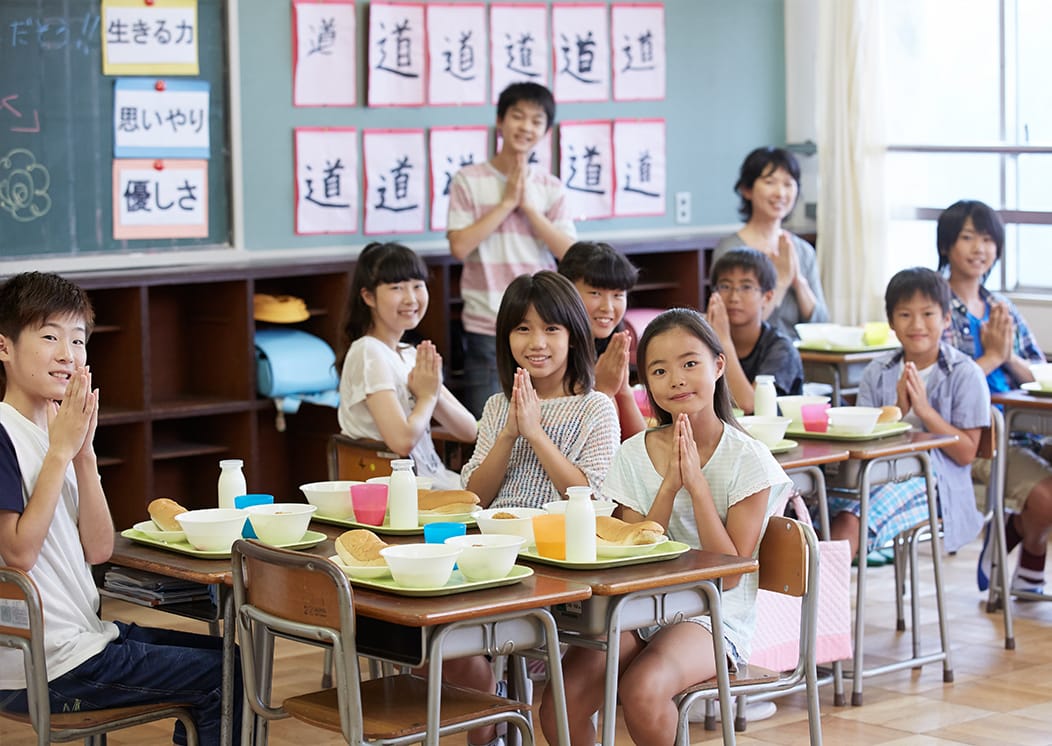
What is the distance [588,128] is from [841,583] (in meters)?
3.28

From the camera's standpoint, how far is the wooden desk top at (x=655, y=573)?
280 centimetres

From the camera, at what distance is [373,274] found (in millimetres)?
4602

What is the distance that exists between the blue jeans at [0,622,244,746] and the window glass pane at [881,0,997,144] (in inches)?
179

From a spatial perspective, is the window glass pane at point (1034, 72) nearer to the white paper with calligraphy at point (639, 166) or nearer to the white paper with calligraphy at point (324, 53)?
the white paper with calligraphy at point (639, 166)

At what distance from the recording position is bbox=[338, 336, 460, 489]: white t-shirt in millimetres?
4512

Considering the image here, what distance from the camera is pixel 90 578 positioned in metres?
3.18

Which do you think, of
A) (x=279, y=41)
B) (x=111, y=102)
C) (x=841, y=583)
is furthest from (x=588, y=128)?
(x=841, y=583)

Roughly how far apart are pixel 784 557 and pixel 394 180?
3.40m

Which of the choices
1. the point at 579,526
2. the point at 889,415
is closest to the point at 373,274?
the point at 889,415

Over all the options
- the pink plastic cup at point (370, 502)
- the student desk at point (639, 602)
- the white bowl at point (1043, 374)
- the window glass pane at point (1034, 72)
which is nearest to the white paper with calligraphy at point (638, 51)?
the window glass pane at point (1034, 72)

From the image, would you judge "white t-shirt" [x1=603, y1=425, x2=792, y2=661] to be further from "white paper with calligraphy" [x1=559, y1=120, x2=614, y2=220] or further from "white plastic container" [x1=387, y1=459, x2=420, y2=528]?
"white paper with calligraphy" [x1=559, y1=120, x2=614, y2=220]

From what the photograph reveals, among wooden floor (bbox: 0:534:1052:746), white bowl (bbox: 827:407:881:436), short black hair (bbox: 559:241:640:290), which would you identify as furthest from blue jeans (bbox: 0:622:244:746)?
white bowl (bbox: 827:407:881:436)

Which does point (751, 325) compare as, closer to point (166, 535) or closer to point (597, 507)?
point (597, 507)

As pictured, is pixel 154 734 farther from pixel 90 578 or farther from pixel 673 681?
pixel 673 681
